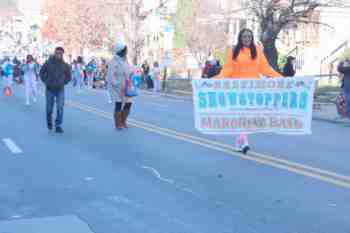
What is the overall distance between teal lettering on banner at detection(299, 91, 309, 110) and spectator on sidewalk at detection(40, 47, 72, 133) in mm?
5807

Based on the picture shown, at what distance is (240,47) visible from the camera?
10742 millimetres

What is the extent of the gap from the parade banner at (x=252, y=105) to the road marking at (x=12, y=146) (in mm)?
3120

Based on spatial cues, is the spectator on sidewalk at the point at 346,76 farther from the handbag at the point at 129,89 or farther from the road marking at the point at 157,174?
the road marking at the point at 157,174

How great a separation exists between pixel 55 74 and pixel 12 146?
279 centimetres

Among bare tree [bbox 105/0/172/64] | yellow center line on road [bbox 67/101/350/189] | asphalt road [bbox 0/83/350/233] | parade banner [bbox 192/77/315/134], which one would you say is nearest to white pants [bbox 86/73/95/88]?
bare tree [bbox 105/0/172/64]

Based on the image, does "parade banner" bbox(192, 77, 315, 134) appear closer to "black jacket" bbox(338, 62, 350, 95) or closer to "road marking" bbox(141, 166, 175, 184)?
"road marking" bbox(141, 166, 175, 184)

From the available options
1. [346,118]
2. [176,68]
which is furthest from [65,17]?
[346,118]

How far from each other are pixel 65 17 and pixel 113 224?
53.3 meters

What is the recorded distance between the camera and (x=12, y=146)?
12.5 metres

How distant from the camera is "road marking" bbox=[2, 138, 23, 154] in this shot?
38.8 ft

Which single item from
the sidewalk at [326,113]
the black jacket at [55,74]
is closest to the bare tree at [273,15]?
the sidewalk at [326,113]

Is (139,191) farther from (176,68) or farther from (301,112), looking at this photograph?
(176,68)

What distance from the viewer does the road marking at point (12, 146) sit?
11.8 m

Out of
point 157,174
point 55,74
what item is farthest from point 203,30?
point 157,174
